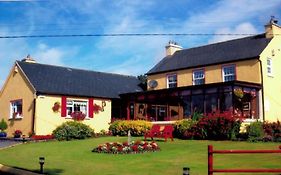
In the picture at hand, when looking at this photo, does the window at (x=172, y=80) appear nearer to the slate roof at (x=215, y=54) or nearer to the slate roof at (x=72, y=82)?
the slate roof at (x=215, y=54)

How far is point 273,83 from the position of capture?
29359 mm

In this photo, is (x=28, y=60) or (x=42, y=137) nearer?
(x=42, y=137)

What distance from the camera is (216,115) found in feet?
75.2

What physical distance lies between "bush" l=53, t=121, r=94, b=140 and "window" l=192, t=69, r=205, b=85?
33.2 feet

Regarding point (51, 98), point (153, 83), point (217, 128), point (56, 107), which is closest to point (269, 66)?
point (217, 128)

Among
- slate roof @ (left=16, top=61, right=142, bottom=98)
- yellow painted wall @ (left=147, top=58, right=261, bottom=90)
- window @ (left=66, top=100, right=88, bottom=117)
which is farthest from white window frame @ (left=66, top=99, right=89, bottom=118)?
yellow painted wall @ (left=147, top=58, right=261, bottom=90)

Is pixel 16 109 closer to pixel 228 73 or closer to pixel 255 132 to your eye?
pixel 228 73

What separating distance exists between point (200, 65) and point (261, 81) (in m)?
5.75

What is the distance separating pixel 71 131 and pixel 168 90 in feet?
25.6

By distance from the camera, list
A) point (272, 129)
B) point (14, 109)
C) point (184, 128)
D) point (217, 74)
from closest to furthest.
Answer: point (272, 129)
point (184, 128)
point (217, 74)
point (14, 109)

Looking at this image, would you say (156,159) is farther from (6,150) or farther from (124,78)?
(124,78)

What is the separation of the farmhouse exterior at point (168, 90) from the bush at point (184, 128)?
173 cm

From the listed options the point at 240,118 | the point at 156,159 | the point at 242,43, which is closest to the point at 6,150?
the point at 156,159

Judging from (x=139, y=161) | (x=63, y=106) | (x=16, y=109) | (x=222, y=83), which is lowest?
(x=139, y=161)
